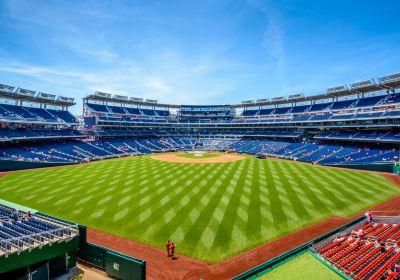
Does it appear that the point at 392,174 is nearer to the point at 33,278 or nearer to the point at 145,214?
the point at 145,214

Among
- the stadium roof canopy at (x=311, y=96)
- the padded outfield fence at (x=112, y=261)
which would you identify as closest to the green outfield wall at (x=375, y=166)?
the stadium roof canopy at (x=311, y=96)

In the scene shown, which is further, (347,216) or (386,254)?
(347,216)

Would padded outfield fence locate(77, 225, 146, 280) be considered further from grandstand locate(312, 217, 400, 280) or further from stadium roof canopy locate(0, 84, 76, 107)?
stadium roof canopy locate(0, 84, 76, 107)

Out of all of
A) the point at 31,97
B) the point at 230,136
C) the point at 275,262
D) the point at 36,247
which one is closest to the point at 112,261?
the point at 36,247

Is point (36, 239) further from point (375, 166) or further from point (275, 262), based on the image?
point (375, 166)

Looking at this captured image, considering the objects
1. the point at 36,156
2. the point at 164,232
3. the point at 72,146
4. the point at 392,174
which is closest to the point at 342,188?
the point at 392,174
